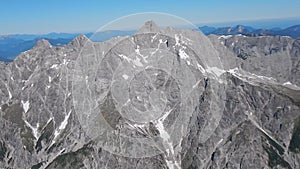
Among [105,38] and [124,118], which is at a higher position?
[105,38]

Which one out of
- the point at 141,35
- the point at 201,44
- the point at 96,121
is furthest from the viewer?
the point at 201,44

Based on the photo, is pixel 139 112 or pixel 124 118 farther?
Result: pixel 139 112

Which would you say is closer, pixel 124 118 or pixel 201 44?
pixel 124 118

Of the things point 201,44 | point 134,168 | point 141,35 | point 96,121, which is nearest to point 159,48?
point 141,35

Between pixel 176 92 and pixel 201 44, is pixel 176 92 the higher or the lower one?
the lower one

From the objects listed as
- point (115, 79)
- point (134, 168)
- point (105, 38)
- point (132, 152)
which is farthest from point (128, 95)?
point (134, 168)

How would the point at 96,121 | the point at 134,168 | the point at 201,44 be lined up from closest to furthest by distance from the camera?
the point at 96,121
the point at 201,44
the point at 134,168

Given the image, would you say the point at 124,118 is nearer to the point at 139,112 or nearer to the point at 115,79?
the point at 115,79

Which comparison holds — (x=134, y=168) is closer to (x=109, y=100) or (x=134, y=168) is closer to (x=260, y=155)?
(x=260, y=155)

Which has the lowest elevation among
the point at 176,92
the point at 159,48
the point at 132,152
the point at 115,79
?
the point at 132,152
